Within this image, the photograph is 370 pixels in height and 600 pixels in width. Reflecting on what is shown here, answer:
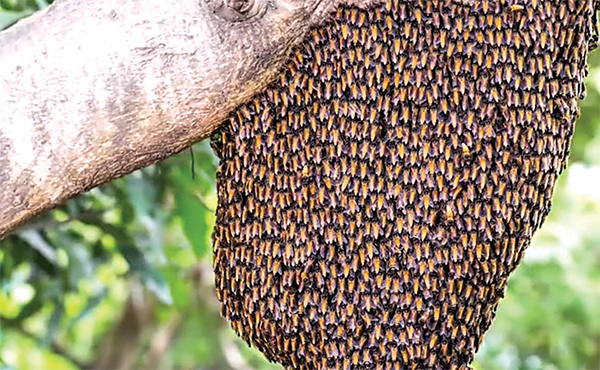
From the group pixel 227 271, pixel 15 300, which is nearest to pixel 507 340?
pixel 15 300

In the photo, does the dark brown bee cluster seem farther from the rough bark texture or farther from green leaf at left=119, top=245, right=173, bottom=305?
green leaf at left=119, top=245, right=173, bottom=305

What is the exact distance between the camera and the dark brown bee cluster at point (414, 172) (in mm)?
1643

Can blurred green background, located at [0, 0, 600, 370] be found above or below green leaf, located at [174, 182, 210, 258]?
below

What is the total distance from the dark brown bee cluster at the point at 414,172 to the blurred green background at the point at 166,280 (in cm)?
64

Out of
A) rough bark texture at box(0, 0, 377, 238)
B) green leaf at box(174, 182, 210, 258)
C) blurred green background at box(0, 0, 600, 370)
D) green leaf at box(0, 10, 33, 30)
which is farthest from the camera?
blurred green background at box(0, 0, 600, 370)

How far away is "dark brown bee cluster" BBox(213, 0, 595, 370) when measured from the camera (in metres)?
1.64

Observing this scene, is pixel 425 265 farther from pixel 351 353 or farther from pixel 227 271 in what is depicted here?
pixel 227 271

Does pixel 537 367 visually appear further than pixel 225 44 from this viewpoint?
Yes

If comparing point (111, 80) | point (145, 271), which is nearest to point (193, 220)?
point (145, 271)

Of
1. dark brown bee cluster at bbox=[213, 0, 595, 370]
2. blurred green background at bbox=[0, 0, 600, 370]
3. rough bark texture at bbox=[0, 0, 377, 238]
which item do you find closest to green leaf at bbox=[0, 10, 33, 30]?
blurred green background at bbox=[0, 0, 600, 370]

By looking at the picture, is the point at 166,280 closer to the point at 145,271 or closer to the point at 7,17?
the point at 145,271

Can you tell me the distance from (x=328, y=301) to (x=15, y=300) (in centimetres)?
409

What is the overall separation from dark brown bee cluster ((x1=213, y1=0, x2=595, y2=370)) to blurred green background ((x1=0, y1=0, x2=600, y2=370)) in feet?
2.08

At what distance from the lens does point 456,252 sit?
5.39 ft
